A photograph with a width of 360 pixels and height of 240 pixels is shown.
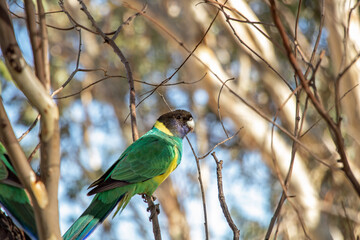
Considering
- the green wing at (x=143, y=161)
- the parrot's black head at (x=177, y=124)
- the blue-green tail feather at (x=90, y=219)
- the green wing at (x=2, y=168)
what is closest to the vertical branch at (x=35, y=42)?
the green wing at (x=2, y=168)

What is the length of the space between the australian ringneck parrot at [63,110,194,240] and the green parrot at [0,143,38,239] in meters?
0.56

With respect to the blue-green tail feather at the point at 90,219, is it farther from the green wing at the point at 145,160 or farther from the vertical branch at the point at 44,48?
the vertical branch at the point at 44,48

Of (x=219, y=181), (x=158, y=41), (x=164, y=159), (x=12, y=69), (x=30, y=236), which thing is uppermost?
(x=158, y=41)

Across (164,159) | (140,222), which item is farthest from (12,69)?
(140,222)

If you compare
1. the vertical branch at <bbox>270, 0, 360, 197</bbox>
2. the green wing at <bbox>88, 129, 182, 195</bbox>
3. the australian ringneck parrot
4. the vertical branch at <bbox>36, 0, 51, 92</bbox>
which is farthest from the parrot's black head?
the vertical branch at <bbox>270, 0, 360, 197</bbox>

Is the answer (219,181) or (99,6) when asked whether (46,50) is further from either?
(99,6)

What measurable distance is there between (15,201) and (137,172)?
4.15 ft

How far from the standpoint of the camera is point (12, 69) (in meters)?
1.38

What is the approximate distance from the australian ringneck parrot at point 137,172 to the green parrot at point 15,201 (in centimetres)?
56

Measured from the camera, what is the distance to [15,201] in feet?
6.78

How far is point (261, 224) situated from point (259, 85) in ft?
8.78

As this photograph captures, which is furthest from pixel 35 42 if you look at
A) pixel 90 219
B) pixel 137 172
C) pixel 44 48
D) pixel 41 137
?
pixel 137 172

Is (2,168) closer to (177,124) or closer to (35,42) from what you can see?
(35,42)

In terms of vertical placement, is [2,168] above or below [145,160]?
below
